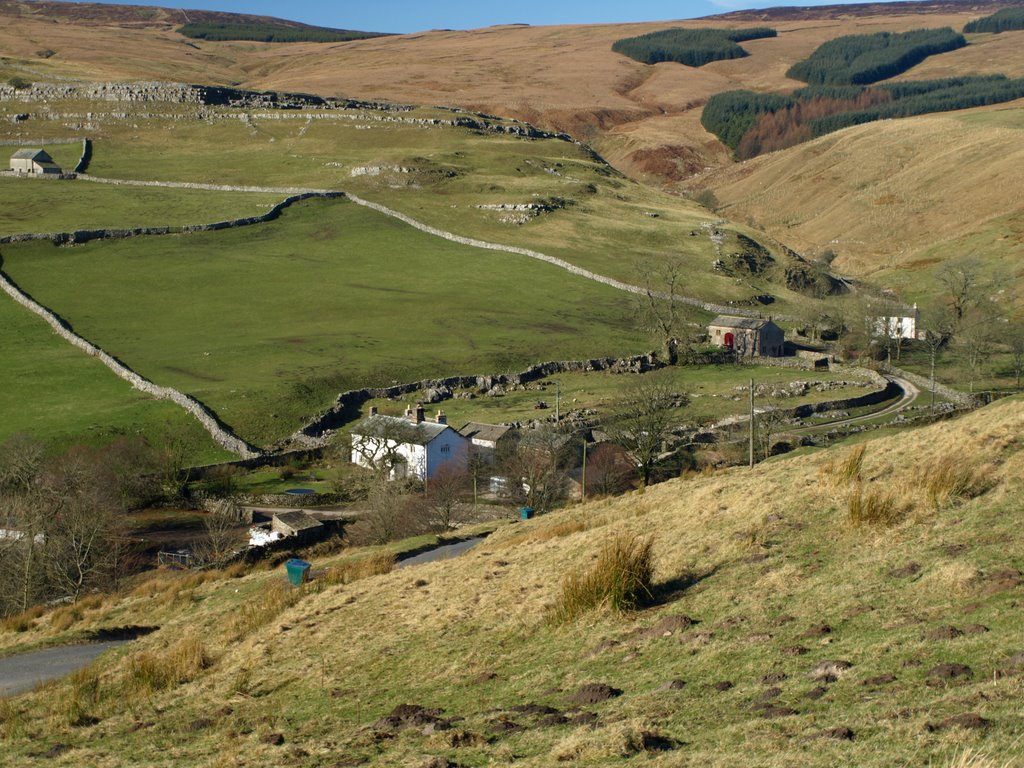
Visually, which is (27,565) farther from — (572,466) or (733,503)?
(572,466)

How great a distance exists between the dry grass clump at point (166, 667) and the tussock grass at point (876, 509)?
12.3m

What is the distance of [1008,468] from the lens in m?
21.2

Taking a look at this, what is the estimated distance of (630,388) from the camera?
67.4 m

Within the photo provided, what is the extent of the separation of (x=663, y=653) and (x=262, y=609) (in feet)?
35.5

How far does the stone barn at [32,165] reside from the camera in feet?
436

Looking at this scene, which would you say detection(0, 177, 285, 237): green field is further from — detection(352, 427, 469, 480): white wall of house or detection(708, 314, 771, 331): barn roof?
detection(352, 427, 469, 480): white wall of house

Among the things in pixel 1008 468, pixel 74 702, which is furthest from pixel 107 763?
pixel 1008 468

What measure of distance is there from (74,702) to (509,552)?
9841mm

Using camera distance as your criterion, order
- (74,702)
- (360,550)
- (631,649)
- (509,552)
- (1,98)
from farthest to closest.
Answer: (1,98), (360,550), (509,552), (74,702), (631,649)

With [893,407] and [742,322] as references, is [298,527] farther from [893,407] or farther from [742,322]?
[742,322]

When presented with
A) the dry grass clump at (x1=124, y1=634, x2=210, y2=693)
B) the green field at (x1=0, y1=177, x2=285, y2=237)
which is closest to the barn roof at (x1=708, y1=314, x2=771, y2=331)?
the green field at (x1=0, y1=177, x2=285, y2=237)

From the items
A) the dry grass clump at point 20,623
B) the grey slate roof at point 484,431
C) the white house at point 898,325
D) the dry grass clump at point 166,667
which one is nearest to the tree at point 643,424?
the grey slate roof at point 484,431

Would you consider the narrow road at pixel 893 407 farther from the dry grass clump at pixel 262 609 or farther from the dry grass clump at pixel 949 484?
the dry grass clump at pixel 262 609

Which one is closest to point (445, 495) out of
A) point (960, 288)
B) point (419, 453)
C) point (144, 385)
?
point (419, 453)
